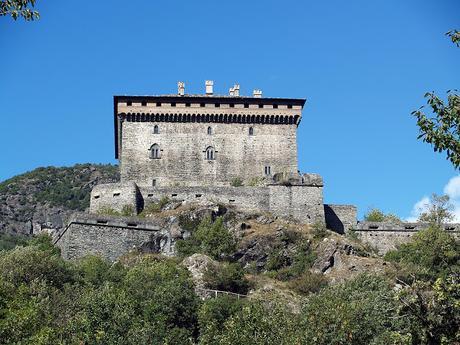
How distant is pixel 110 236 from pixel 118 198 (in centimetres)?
484

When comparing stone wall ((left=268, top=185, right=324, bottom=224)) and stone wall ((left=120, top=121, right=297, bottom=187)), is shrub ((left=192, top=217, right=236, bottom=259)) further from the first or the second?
stone wall ((left=120, top=121, right=297, bottom=187))

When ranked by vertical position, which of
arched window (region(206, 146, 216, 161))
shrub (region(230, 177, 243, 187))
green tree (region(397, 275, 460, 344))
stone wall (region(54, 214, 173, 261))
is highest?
arched window (region(206, 146, 216, 161))

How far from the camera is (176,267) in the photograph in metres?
52.9

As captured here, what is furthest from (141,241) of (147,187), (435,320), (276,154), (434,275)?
(435,320)

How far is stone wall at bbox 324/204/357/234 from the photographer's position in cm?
6334

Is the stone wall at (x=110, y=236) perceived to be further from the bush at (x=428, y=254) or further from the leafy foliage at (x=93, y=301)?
the bush at (x=428, y=254)

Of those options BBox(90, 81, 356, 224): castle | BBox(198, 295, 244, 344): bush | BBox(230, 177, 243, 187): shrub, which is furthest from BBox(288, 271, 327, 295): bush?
BBox(230, 177, 243, 187): shrub

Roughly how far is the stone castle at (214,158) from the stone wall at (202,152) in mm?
80

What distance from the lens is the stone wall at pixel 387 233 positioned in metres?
62.6

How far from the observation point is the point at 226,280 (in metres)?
51.3

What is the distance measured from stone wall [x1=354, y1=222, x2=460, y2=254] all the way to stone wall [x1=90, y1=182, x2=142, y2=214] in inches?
673

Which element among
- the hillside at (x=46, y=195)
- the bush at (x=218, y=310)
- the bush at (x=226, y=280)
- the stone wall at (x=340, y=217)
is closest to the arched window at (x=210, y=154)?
the stone wall at (x=340, y=217)

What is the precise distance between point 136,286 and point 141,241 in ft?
34.3

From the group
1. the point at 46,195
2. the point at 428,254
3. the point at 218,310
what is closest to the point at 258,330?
the point at 218,310
